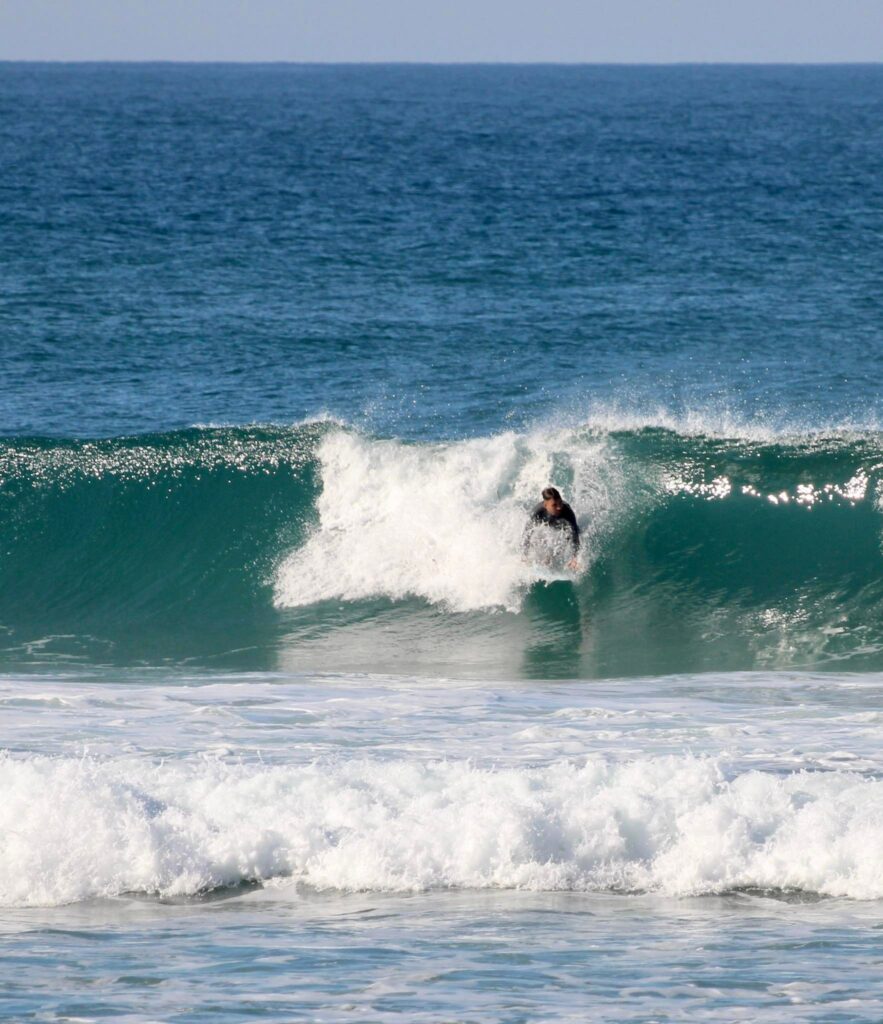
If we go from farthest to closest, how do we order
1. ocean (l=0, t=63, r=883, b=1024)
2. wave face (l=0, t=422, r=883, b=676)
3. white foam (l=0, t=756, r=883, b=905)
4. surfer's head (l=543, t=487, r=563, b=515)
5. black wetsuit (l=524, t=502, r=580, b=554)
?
black wetsuit (l=524, t=502, r=580, b=554) → surfer's head (l=543, t=487, r=563, b=515) → wave face (l=0, t=422, r=883, b=676) → white foam (l=0, t=756, r=883, b=905) → ocean (l=0, t=63, r=883, b=1024)

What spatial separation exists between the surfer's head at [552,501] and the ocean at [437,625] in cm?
68

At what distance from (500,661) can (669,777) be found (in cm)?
492

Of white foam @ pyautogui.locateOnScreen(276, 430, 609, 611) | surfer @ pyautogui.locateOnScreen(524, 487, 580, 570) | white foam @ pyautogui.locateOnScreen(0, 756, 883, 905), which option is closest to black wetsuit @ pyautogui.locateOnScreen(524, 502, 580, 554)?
surfer @ pyautogui.locateOnScreen(524, 487, 580, 570)

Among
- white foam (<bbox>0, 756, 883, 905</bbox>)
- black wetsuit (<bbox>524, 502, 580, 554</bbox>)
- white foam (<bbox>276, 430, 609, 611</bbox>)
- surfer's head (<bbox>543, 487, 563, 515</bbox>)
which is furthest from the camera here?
white foam (<bbox>276, 430, 609, 611</bbox>)

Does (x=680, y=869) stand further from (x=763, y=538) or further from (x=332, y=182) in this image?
(x=332, y=182)

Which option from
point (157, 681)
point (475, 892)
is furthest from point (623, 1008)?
point (157, 681)

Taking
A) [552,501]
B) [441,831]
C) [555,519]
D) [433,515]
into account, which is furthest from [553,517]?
[441,831]

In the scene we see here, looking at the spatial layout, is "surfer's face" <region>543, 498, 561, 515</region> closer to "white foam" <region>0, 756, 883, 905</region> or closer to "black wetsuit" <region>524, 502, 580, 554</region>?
"black wetsuit" <region>524, 502, 580, 554</region>

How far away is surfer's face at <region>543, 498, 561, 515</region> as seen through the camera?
15.2 m

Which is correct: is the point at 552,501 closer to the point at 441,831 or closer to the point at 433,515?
the point at 433,515

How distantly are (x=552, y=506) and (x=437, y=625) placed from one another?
171 centimetres

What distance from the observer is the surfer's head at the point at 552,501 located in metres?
15.2

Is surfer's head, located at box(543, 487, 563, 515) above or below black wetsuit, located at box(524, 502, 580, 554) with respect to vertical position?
above

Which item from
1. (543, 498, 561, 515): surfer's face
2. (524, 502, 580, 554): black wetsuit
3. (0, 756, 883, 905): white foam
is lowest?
(0, 756, 883, 905): white foam
